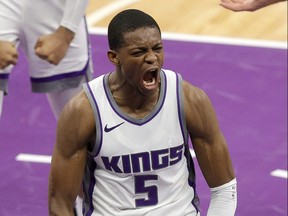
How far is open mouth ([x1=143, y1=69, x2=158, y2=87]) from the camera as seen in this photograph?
4.23 m

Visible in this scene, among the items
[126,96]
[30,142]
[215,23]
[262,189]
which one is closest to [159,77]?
[126,96]

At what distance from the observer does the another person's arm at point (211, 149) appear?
4461mm

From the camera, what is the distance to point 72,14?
559 centimetres

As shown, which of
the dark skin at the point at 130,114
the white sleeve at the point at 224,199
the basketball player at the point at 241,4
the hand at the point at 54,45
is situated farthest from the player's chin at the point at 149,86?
the hand at the point at 54,45

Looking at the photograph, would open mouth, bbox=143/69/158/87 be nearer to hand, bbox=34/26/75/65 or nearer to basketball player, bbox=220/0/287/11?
basketball player, bbox=220/0/287/11

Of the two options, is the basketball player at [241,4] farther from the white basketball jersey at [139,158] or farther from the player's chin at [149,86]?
the player's chin at [149,86]

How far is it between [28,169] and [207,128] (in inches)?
103

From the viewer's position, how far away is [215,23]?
945 centimetres

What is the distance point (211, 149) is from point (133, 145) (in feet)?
1.23

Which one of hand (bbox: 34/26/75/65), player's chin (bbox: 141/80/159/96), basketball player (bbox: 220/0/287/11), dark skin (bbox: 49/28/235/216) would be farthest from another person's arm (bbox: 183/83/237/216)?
hand (bbox: 34/26/75/65)

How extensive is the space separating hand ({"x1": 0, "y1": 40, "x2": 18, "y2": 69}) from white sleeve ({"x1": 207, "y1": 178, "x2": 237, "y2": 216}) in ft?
4.67

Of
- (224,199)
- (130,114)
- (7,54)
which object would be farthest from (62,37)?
(224,199)

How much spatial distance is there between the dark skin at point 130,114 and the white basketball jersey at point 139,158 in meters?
0.04

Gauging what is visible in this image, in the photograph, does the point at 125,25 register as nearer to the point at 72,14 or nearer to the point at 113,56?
the point at 113,56
